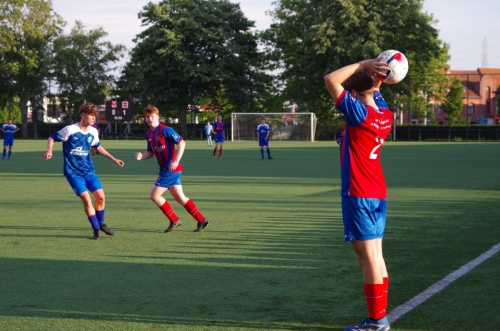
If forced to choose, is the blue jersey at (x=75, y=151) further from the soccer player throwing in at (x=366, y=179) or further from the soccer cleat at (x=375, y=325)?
the soccer cleat at (x=375, y=325)

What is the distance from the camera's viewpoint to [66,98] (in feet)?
230

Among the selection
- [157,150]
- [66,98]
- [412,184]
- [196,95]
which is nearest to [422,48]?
[196,95]

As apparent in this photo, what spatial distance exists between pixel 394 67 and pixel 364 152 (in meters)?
0.60

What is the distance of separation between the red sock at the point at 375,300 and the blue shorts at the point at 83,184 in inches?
211

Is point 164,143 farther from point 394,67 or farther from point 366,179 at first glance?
point 394,67

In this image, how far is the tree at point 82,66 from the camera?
70.2 meters

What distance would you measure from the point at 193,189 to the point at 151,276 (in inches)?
357

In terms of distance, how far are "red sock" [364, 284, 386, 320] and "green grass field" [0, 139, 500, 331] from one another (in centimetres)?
29

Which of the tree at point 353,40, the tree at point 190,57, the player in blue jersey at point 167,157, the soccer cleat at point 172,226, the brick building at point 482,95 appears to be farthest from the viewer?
the brick building at point 482,95

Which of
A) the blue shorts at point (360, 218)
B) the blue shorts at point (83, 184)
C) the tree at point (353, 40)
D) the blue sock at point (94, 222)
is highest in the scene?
the tree at point (353, 40)

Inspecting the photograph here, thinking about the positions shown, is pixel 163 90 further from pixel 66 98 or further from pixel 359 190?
pixel 359 190

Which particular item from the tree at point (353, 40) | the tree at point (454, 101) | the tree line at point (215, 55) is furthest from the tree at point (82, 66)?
the tree at point (454, 101)

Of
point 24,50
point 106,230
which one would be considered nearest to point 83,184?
point 106,230

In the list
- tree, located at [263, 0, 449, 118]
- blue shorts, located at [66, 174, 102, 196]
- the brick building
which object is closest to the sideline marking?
blue shorts, located at [66, 174, 102, 196]
